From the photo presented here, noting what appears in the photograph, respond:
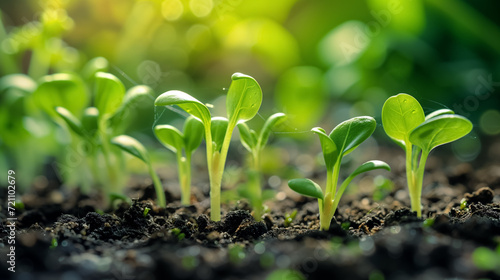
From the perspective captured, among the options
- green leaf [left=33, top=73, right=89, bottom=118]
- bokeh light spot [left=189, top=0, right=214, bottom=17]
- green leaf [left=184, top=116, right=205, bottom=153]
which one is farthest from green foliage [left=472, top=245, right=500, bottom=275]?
bokeh light spot [left=189, top=0, right=214, bottom=17]

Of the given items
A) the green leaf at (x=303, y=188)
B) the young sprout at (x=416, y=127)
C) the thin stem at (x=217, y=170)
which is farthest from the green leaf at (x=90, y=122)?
the young sprout at (x=416, y=127)

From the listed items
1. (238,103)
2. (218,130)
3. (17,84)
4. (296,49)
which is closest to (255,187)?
(218,130)

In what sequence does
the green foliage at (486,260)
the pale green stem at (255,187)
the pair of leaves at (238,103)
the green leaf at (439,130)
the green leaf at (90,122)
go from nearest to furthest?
the green foliage at (486,260) → the green leaf at (439,130) → the pair of leaves at (238,103) → the pale green stem at (255,187) → the green leaf at (90,122)

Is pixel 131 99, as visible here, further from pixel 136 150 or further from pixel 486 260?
pixel 486 260

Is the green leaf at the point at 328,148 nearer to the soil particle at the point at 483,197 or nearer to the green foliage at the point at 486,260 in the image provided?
the green foliage at the point at 486,260

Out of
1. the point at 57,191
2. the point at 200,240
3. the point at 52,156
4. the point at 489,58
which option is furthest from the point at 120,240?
the point at 489,58

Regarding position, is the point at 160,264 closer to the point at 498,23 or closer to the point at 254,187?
the point at 254,187

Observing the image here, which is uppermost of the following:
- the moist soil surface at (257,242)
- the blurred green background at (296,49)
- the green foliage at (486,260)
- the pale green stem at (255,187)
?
the blurred green background at (296,49)

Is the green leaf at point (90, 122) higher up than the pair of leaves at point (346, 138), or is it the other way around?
the green leaf at point (90, 122)
